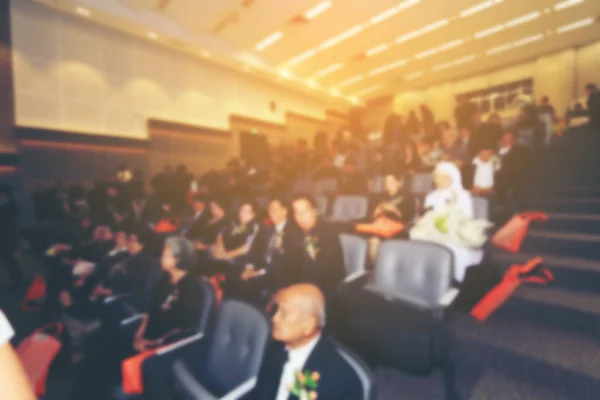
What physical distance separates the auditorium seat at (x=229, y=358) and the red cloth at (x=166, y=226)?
12.9 feet

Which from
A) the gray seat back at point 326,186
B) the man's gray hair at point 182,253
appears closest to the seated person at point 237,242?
the man's gray hair at point 182,253

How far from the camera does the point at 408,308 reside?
2211 millimetres

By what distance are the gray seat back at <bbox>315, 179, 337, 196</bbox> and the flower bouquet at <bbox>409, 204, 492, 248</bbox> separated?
3.76m

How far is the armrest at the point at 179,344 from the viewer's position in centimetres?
203

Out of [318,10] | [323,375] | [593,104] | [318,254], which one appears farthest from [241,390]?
[593,104]

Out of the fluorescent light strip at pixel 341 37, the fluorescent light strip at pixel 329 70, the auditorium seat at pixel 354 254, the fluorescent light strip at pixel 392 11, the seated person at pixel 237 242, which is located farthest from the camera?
the fluorescent light strip at pixel 329 70

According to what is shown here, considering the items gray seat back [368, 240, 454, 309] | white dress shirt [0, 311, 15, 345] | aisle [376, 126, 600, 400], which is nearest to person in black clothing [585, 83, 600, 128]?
aisle [376, 126, 600, 400]

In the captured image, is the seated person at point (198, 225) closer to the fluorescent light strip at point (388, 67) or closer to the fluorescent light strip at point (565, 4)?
the fluorescent light strip at point (388, 67)

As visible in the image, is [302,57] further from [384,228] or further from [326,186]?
[384,228]

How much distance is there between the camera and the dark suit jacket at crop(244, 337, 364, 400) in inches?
53.3

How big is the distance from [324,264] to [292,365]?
3.91 ft

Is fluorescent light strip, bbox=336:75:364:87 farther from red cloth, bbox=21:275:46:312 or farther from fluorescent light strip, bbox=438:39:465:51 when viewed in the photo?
red cloth, bbox=21:275:46:312

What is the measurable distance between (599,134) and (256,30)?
809 centimetres

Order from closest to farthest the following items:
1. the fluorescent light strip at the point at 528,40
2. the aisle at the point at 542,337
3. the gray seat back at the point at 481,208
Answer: the aisle at the point at 542,337
the gray seat back at the point at 481,208
the fluorescent light strip at the point at 528,40
